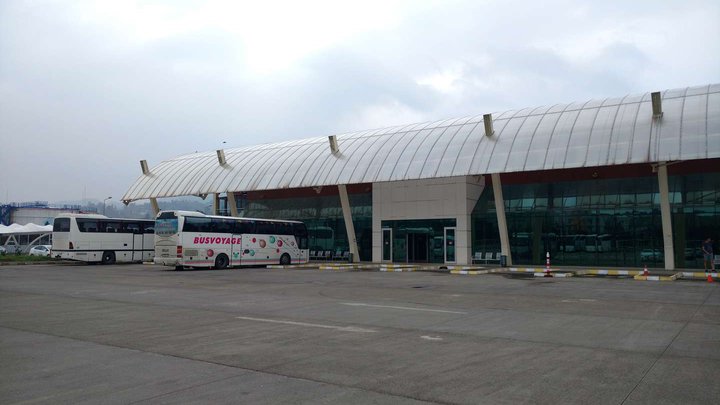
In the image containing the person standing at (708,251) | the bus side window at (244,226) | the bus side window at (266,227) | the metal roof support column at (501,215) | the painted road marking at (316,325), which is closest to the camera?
the painted road marking at (316,325)

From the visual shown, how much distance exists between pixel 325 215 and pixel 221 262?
11738 mm

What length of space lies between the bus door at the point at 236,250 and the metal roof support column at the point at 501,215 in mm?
15493

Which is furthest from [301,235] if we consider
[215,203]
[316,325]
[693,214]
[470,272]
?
[316,325]

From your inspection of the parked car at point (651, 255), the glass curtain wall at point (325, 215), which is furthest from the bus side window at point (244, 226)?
the parked car at point (651, 255)

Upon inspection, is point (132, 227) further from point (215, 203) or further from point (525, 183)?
point (525, 183)

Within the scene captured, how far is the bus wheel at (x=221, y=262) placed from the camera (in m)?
32.3

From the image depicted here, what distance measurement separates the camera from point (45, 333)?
33.0 feet

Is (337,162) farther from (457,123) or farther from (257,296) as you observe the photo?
(257,296)

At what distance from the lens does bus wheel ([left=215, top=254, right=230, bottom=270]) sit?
106 feet

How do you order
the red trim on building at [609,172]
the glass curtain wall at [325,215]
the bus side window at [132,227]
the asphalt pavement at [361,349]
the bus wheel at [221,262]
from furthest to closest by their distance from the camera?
1. the bus side window at [132,227]
2. the glass curtain wall at [325,215]
3. the bus wheel at [221,262]
4. the red trim on building at [609,172]
5. the asphalt pavement at [361,349]

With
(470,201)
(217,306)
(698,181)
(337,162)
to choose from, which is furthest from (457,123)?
(217,306)

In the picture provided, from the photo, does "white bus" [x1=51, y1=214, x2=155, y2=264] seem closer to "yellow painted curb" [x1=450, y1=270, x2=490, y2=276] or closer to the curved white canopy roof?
the curved white canopy roof

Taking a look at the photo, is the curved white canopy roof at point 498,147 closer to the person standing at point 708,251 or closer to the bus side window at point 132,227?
the bus side window at point 132,227

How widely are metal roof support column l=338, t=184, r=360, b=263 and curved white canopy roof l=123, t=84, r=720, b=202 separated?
6.43 ft
